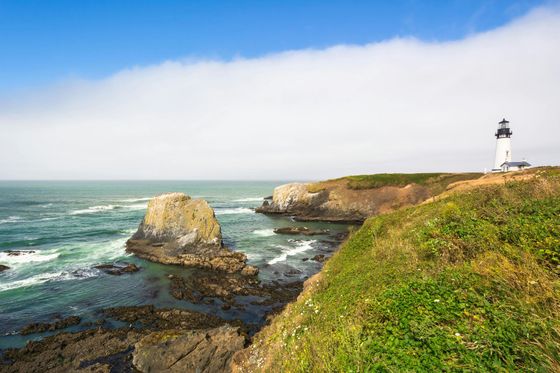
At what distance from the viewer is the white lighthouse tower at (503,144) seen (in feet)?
171

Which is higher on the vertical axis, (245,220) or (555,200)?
(555,200)

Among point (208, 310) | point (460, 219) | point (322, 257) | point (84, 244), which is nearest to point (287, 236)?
point (322, 257)

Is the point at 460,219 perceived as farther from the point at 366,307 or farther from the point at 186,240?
the point at 186,240

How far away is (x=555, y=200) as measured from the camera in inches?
362

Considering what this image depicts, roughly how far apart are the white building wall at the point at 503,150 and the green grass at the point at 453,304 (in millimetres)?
51287

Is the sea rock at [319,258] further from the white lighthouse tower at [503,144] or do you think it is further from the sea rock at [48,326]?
the white lighthouse tower at [503,144]

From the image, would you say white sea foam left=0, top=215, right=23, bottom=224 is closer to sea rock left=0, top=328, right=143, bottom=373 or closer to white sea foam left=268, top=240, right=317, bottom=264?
sea rock left=0, top=328, right=143, bottom=373

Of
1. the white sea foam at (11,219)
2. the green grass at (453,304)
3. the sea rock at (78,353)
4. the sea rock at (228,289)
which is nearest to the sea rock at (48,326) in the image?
the sea rock at (78,353)

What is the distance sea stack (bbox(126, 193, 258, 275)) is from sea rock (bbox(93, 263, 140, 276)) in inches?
120

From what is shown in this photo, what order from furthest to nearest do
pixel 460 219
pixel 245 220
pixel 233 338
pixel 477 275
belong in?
pixel 245 220 → pixel 233 338 → pixel 460 219 → pixel 477 275

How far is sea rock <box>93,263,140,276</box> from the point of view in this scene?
96.5ft

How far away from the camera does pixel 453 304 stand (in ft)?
20.7

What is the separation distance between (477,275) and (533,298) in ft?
6.03

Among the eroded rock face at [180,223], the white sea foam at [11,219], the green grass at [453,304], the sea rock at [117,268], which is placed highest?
the green grass at [453,304]
